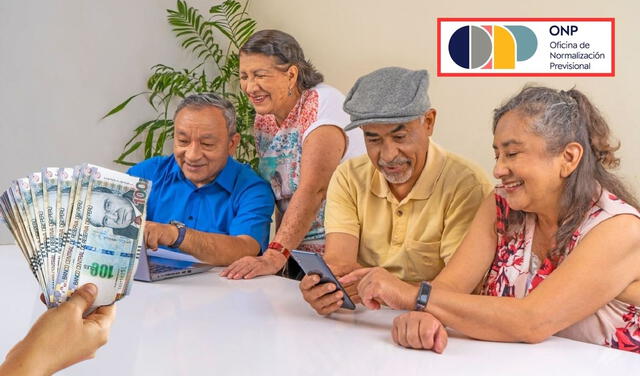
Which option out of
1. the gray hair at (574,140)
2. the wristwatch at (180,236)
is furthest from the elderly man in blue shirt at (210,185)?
the gray hair at (574,140)

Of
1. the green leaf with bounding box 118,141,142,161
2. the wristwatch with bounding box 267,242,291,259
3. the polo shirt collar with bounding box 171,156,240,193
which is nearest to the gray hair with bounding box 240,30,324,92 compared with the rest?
the polo shirt collar with bounding box 171,156,240,193

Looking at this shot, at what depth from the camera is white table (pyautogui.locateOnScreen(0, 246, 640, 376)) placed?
1.58 meters

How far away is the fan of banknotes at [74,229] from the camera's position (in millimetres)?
1325

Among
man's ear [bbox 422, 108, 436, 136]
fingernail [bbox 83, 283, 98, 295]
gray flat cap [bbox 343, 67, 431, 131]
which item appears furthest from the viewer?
man's ear [bbox 422, 108, 436, 136]

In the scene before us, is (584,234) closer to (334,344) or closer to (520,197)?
(520,197)

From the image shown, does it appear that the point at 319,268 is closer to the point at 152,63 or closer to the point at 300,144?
the point at 300,144

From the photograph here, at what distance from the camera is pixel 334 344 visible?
68.9 inches

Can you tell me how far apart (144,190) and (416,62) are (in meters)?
3.15

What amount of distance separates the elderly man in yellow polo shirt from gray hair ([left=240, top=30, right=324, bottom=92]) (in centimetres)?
79

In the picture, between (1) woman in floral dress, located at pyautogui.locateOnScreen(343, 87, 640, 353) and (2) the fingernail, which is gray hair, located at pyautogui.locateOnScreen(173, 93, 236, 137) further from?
(2) the fingernail

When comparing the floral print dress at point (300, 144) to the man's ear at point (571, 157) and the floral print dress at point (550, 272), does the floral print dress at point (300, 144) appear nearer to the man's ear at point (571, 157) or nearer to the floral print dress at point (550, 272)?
the floral print dress at point (550, 272)

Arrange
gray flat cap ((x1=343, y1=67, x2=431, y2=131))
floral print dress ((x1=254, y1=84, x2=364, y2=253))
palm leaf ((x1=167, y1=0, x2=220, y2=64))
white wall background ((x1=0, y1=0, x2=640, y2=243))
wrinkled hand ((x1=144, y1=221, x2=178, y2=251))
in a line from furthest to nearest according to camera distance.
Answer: palm leaf ((x1=167, y1=0, x2=220, y2=64)) < white wall background ((x1=0, y1=0, x2=640, y2=243)) < floral print dress ((x1=254, y1=84, x2=364, y2=253)) < wrinkled hand ((x1=144, y1=221, x2=178, y2=251)) < gray flat cap ((x1=343, y1=67, x2=431, y2=131))

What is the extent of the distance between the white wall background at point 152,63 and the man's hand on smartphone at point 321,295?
7.92 feet

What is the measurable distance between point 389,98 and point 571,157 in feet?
2.03
